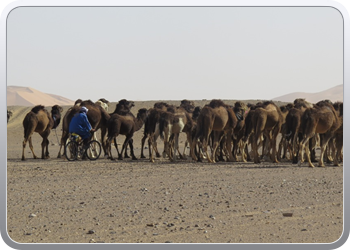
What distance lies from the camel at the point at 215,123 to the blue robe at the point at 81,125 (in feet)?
11.9

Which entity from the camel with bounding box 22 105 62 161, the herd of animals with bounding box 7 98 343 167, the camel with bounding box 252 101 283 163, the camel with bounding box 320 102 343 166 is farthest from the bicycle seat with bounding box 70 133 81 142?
the camel with bounding box 320 102 343 166

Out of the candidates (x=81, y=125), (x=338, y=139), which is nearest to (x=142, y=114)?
(x=81, y=125)

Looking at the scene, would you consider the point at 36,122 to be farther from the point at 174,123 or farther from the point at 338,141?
the point at 338,141

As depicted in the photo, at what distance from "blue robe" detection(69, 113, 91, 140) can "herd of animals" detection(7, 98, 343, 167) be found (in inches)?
61.7

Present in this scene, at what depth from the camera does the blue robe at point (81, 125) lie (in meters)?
20.6

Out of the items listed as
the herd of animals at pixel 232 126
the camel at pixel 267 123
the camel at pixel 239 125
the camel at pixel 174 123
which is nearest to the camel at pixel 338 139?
the herd of animals at pixel 232 126

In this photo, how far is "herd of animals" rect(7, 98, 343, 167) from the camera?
18.6 meters

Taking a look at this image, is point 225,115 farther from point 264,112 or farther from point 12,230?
point 12,230

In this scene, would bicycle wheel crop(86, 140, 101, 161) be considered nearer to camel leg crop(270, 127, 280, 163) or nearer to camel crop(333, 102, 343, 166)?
camel leg crop(270, 127, 280, 163)

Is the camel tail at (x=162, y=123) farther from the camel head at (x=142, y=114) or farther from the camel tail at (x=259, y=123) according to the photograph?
the camel tail at (x=259, y=123)

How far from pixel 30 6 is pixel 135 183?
7676 millimetres

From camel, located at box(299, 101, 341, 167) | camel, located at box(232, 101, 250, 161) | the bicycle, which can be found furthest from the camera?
camel, located at box(232, 101, 250, 161)

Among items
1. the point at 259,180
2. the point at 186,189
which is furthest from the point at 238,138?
the point at 186,189

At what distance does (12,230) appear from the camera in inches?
367
